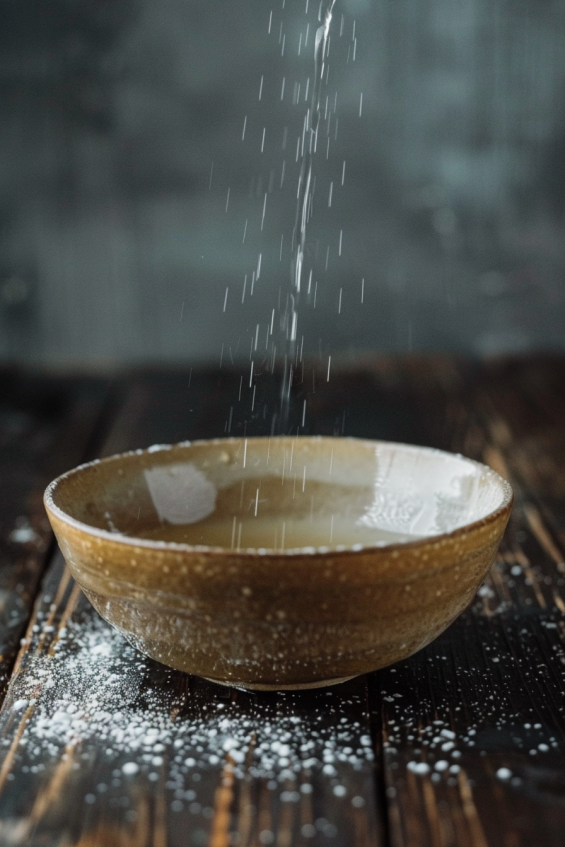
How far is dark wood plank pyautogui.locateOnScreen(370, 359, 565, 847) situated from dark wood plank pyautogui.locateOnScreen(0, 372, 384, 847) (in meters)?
0.02

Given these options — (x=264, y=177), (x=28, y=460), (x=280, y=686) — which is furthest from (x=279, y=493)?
(x=264, y=177)

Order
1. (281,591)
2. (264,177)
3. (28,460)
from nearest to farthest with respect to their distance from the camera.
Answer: (281,591) < (28,460) < (264,177)

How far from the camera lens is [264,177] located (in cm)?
192

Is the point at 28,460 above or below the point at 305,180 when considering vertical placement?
below

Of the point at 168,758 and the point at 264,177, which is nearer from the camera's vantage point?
the point at 168,758

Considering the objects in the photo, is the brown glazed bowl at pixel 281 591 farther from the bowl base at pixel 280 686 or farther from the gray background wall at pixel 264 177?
the gray background wall at pixel 264 177

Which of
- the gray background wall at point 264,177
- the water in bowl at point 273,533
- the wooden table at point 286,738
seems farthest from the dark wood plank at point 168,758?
the gray background wall at point 264,177

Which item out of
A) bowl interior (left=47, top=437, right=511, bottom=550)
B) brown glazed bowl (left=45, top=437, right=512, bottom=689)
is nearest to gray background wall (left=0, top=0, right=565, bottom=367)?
bowl interior (left=47, top=437, right=511, bottom=550)

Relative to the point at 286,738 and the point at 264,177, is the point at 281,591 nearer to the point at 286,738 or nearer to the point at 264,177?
the point at 286,738

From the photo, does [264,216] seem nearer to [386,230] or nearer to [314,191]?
[314,191]

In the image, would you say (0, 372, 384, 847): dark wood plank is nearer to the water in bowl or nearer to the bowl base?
the bowl base

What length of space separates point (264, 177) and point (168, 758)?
1577 mm

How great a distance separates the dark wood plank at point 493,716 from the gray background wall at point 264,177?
1.08 m

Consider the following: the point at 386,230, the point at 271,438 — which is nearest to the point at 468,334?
the point at 386,230
